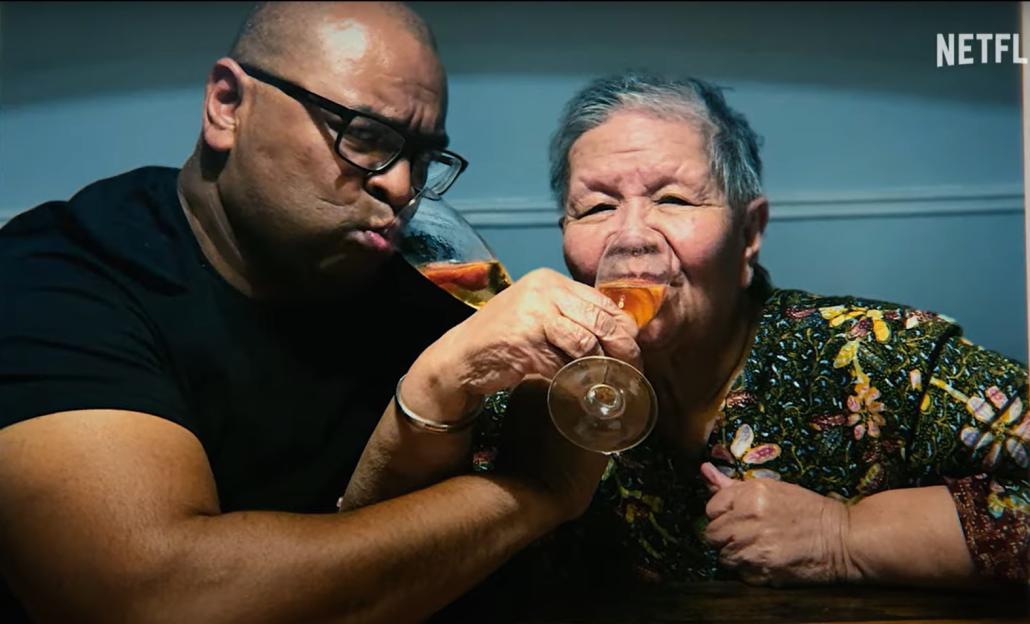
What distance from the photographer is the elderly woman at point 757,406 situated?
1.15m

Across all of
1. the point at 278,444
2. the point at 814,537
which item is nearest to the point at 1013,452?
the point at 814,537

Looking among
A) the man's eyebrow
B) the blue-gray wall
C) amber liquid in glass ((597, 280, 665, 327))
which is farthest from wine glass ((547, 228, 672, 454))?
the man's eyebrow

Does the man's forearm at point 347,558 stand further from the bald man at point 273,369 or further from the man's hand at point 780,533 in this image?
the man's hand at point 780,533

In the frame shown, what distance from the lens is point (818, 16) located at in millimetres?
1260

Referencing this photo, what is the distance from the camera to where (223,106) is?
113 cm

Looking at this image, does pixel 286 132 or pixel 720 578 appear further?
pixel 720 578

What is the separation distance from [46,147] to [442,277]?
485mm

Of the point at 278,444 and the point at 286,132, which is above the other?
the point at 286,132

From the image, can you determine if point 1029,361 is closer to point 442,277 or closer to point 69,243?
point 442,277

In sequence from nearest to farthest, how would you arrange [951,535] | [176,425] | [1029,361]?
[176,425] → [951,535] → [1029,361]

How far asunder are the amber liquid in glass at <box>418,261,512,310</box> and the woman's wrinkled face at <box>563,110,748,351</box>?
0.09 meters

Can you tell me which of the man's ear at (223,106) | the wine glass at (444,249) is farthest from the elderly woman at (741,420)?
the man's ear at (223,106)

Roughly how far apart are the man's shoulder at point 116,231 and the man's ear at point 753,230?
0.63 m

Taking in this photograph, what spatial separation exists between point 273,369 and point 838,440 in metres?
0.65
